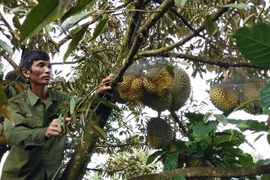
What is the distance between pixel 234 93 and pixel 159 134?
0.37 metres

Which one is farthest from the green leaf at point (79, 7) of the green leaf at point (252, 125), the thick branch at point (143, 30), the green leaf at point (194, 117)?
the green leaf at point (194, 117)

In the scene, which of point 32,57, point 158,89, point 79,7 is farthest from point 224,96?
point 79,7

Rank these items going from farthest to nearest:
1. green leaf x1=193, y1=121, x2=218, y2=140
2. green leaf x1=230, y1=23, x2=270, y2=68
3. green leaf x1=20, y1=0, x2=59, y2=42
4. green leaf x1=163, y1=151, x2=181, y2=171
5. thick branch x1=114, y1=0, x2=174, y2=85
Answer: green leaf x1=163, y1=151, x2=181, y2=171 < green leaf x1=193, y1=121, x2=218, y2=140 < thick branch x1=114, y1=0, x2=174, y2=85 < green leaf x1=230, y1=23, x2=270, y2=68 < green leaf x1=20, y1=0, x2=59, y2=42

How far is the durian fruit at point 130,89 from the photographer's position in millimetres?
1528

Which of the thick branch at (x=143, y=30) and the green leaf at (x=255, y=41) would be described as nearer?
the green leaf at (x=255, y=41)

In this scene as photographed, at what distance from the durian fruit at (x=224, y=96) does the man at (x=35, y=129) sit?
476 millimetres

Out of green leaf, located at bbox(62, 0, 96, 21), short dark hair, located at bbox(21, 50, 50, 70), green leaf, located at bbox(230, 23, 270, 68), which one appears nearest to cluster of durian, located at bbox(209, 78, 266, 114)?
green leaf, located at bbox(230, 23, 270, 68)

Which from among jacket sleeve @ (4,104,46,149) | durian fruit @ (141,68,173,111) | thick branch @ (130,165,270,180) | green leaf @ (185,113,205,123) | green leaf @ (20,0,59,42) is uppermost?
durian fruit @ (141,68,173,111)

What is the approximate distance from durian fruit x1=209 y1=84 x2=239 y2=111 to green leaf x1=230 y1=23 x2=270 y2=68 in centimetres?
68

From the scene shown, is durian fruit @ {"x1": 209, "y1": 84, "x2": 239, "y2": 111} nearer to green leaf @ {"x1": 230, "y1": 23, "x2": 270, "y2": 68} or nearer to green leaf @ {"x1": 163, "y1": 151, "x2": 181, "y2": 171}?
green leaf @ {"x1": 163, "y1": 151, "x2": 181, "y2": 171}

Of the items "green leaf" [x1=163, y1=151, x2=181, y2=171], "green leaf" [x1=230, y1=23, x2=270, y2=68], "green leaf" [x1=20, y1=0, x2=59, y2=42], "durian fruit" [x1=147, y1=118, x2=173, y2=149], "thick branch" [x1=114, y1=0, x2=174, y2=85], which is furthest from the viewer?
"durian fruit" [x1=147, y1=118, x2=173, y2=149]

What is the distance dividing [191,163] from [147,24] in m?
0.66

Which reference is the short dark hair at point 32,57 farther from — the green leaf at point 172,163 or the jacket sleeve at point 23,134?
the green leaf at point 172,163

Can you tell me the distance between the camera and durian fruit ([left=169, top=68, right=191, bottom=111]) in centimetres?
157
